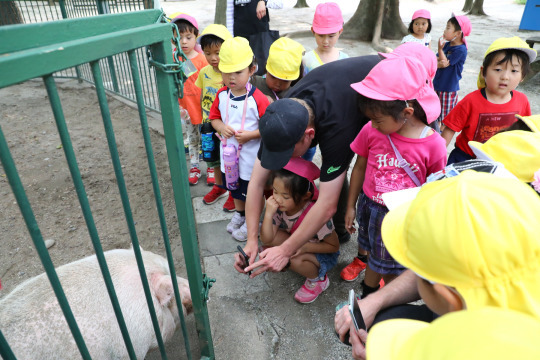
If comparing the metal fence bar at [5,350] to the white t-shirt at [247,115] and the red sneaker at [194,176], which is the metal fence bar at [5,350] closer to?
the white t-shirt at [247,115]

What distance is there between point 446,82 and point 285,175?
3.03 meters

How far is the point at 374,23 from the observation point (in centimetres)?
1052

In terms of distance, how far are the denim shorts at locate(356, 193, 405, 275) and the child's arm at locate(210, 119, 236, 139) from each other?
3.94ft

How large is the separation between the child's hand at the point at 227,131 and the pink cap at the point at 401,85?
4.12 ft

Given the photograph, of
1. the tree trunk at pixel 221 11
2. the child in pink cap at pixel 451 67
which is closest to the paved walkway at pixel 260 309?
the child in pink cap at pixel 451 67

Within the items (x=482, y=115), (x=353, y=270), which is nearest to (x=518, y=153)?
(x=482, y=115)

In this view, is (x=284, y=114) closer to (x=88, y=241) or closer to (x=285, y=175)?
(x=285, y=175)

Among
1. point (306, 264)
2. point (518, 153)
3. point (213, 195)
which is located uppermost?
point (518, 153)

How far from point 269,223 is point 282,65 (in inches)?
51.6

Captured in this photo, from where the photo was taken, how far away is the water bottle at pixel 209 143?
315 cm

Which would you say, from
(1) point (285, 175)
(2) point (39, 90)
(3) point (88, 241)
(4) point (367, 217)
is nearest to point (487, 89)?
(4) point (367, 217)

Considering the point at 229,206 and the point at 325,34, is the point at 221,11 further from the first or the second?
the point at 229,206

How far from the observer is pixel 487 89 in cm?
278

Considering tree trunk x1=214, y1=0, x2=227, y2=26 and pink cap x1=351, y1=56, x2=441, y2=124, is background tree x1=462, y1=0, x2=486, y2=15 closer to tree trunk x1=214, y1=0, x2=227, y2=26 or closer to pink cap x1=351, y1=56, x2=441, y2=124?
tree trunk x1=214, y1=0, x2=227, y2=26
